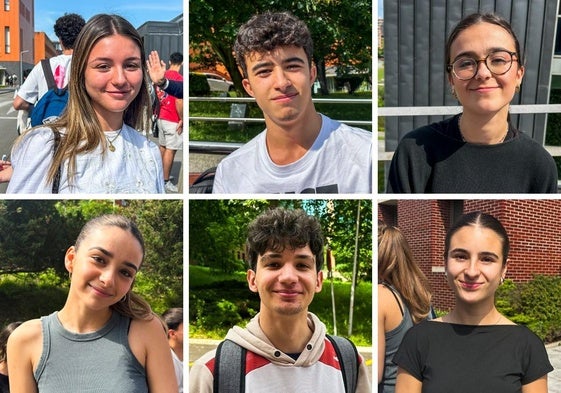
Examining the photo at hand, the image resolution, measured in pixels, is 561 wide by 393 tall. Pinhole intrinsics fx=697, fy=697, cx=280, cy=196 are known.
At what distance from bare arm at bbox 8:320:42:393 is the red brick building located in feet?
4.97

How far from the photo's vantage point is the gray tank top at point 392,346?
9.57 feet

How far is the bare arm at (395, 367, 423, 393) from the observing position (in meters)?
2.72

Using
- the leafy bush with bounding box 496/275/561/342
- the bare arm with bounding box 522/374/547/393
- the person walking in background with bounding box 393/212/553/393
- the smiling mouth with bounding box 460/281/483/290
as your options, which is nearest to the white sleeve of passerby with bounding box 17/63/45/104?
the person walking in background with bounding box 393/212/553/393

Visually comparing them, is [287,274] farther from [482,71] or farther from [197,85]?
[482,71]

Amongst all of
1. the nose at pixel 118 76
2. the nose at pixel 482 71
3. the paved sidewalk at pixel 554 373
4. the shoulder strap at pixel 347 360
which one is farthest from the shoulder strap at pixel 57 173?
the paved sidewalk at pixel 554 373

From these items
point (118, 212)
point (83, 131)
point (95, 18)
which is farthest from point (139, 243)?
point (95, 18)

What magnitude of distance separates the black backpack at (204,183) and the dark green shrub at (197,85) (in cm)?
35

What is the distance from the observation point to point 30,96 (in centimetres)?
294

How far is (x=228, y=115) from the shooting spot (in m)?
2.98

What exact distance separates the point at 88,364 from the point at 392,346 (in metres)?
1.24

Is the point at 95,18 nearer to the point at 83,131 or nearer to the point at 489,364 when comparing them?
the point at 83,131

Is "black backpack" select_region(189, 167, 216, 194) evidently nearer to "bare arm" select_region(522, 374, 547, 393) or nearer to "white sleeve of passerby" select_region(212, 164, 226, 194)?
"white sleeve of passerby" select_region(212, 164, 226, 194)

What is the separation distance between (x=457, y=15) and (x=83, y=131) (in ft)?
5.72

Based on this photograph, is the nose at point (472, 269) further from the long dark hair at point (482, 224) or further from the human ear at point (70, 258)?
the human ear at point (70, 258)
